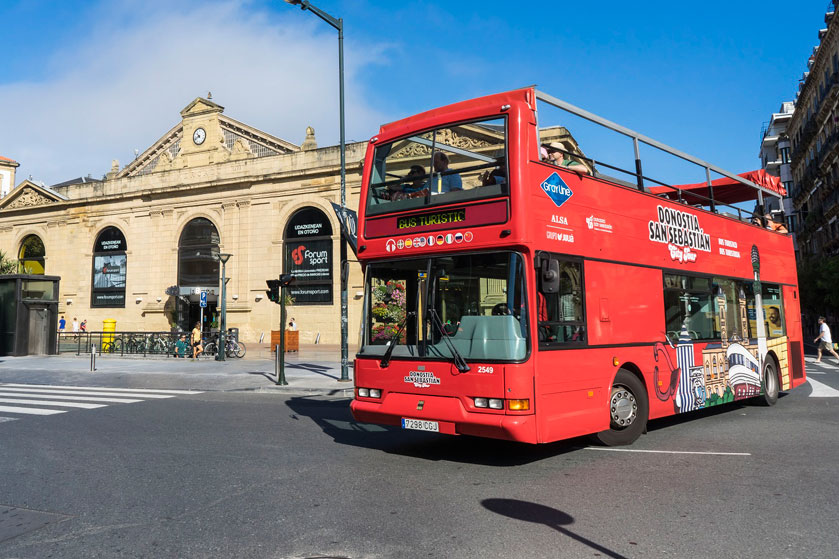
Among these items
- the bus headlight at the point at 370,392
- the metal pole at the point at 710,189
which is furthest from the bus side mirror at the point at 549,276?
the metal pole at the point at 710,189

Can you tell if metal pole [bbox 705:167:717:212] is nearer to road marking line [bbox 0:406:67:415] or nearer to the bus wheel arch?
the bus wheel arch

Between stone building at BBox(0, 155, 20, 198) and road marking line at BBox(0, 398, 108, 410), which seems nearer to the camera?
road marking line at BBox(0, 398, 108, 410)

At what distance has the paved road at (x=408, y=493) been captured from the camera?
420 centimetres

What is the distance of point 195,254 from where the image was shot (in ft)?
128

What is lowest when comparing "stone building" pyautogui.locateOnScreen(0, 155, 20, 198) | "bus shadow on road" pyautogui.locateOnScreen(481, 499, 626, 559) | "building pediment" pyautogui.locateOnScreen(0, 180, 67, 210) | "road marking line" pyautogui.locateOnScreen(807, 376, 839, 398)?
"bus shadow on road" pyautogui.locateOnScreen(481, 499, 626, 559)

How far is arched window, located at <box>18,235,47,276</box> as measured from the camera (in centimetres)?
4531

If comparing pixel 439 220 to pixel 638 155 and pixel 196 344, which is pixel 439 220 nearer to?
pixel 638 155

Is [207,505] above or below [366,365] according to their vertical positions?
below

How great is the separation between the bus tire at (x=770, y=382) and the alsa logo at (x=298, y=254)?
2745cm

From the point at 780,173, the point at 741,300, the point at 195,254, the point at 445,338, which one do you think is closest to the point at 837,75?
the point at 780,173

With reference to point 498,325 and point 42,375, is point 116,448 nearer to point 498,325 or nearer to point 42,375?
point 498,325

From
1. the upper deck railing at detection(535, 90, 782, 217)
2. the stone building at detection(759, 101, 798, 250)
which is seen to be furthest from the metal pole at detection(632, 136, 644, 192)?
the stone building at detection(759, 101, 798, 250)

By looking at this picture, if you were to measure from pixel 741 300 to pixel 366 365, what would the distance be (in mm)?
6757

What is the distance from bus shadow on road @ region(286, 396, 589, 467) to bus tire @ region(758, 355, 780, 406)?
4909 mm
